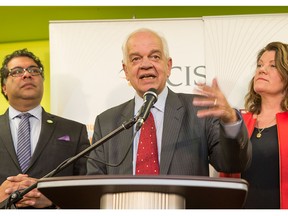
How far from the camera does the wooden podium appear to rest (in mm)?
2121

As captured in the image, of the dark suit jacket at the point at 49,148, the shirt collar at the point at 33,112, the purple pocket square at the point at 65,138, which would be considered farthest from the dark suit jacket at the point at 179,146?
the shirt collar at the point at 33,112

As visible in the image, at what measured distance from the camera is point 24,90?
4.74m

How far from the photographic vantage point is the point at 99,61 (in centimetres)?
527

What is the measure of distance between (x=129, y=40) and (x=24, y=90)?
1.31m

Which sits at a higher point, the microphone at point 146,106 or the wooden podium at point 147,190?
the microphone at point 146,106

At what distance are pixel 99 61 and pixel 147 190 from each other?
10.4 ft

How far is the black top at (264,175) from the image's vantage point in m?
3.70

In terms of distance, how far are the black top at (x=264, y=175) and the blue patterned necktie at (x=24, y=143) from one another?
58.5 inches

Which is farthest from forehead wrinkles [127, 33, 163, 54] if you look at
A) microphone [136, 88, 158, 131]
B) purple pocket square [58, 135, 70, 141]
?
purple pocket square [58, 135, 70, 141]

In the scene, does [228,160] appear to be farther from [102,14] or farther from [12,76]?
[102,14]

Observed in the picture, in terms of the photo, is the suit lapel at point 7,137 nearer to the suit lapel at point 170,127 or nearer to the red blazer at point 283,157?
the suit lapel at point 170,127

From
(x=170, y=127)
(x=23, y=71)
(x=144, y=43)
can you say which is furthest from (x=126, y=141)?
(x=23, y=71)

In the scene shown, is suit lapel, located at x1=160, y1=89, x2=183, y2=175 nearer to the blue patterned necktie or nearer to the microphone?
the microphone

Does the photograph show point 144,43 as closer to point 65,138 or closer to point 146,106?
point 146,106
